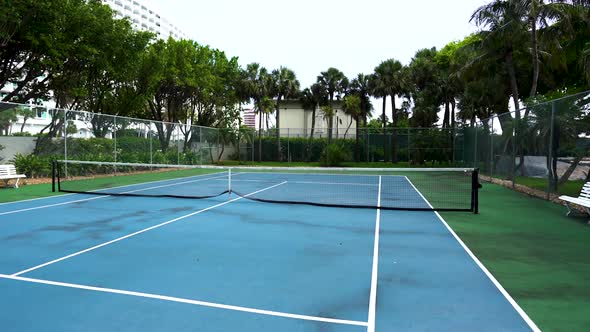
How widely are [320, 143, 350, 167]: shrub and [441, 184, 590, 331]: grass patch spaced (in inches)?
776

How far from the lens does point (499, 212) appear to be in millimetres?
10219

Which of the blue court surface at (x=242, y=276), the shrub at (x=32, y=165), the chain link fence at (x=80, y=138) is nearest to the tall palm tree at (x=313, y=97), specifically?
the chain link fence at (x=80, y=138)

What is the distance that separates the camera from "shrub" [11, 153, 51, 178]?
1587cm

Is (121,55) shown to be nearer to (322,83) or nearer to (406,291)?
(406,291)

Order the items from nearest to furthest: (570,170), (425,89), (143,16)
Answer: (570,170) → (425,89) → (143,16)

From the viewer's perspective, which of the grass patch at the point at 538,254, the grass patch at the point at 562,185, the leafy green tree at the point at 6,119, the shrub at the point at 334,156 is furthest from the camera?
the shrub at the point at 334,156

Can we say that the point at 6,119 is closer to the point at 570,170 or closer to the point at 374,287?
the point at 374,287

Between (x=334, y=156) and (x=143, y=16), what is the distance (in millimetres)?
107652

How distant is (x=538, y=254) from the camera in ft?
20.8

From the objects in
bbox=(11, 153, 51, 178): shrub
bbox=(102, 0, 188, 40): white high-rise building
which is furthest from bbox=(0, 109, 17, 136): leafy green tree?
bbox=(102, 0, 188, 40): white high-rise building

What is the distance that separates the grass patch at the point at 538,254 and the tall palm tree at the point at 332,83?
3525cm

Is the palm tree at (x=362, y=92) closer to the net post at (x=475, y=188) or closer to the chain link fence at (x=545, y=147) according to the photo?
the chain link fence at (x=545, y=147)

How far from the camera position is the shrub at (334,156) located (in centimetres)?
3086

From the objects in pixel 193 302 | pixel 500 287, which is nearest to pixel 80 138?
pixel 193 302
